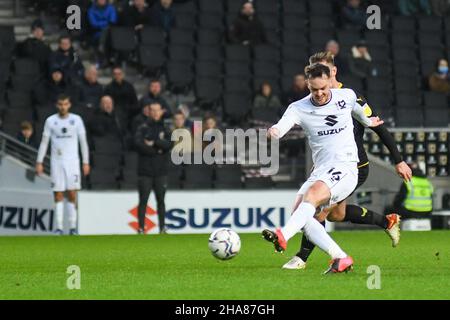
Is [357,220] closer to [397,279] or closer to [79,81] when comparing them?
[397,279]

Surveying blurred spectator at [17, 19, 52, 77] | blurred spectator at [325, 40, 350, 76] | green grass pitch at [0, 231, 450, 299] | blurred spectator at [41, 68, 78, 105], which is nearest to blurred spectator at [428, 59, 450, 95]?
blurred spectator at [325, 40, 350, 76]

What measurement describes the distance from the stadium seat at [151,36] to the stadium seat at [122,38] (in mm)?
229

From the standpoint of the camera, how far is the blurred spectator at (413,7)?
26891mm

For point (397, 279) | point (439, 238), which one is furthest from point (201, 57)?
point (397, 279)

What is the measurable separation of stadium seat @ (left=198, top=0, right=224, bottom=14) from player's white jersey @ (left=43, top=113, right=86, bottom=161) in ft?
19.6

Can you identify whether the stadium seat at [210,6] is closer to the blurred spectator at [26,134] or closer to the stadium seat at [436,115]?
the stadium seat at [436,115]

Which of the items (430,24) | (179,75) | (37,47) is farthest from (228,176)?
(430,24)

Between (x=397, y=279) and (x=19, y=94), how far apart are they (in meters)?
12.7

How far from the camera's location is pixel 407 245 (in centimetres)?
1664

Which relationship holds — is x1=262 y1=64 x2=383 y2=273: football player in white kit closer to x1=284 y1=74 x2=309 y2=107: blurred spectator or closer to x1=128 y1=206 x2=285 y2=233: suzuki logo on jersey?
x1=128 y1=206 x2=285 y2=233: suzuki logo on jersey

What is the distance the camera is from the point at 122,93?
22672mm

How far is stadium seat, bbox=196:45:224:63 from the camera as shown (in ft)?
80.6

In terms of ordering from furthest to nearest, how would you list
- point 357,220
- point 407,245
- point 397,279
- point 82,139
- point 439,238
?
1. point 82,139
2. point 439,238
3. point 407,245
4. point 357,220
5. point 397,279

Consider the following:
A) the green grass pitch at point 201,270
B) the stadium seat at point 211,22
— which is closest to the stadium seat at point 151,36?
the stadium seat at point 211,22
